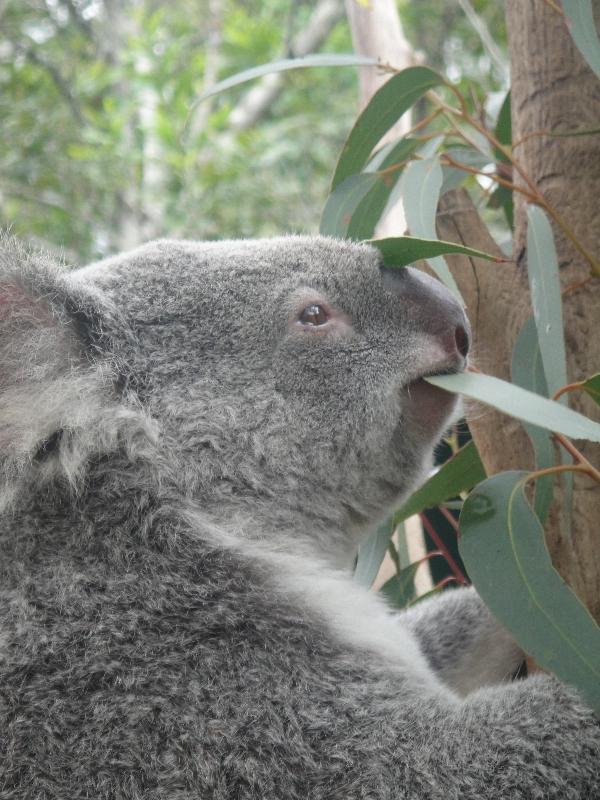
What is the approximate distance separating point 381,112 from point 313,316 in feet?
2.17

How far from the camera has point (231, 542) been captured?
1.83 meters

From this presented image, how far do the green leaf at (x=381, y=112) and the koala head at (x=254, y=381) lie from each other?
42cm

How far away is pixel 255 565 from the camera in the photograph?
1.82 meters

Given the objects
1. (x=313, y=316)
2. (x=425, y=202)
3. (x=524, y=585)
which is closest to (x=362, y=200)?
(x=425, y=202)

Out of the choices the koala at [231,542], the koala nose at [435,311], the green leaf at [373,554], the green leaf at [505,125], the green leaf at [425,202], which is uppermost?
the green leaf at [505,125]

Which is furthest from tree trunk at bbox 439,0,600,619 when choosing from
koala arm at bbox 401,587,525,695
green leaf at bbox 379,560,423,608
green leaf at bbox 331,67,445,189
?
green leaf at bbox 379,560,423,608

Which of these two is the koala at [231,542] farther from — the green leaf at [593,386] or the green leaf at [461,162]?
the green leaf at [461,162]

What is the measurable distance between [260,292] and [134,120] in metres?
7.31

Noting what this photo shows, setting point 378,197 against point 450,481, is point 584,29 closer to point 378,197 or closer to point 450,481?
point 378,197

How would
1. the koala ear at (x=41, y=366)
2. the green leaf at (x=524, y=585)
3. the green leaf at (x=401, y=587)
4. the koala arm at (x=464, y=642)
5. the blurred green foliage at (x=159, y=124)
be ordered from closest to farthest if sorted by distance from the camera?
the green leaf at (x=524, y=585), the koala ear at (x=41, y=366), the koala arm at (x=464, y=642), the green leaf at (x=401, y=587), the blurred green foliage at (x=159, y=124)

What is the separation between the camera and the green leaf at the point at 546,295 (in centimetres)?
174

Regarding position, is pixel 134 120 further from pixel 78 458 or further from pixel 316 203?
pixel 78 458

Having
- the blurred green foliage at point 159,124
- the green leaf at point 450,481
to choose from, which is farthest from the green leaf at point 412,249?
the blurred green foliage at point 159,124

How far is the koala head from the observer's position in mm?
1874
